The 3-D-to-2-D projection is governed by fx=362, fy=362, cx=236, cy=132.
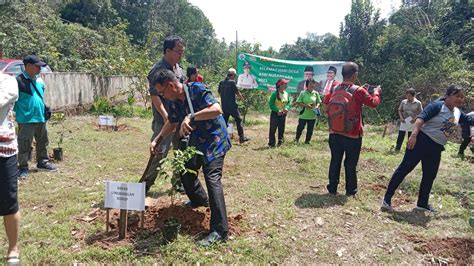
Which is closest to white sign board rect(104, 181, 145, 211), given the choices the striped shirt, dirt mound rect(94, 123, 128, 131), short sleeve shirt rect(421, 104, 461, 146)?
the striped shirt

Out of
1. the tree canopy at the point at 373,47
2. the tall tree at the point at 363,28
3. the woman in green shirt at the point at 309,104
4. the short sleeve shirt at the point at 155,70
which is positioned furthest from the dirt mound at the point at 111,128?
the tall tree at the point at 363,28

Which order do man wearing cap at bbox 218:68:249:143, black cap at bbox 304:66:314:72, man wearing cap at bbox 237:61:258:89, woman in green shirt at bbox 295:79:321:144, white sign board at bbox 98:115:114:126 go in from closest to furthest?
woman in green shirt at bbox 295:79:321:144 → man wearing cap at bbox 218:68:249:143 → white sign board at bbox 98:115:114:126 → man wearing cap at bbox 237:61:258:89 → black cap at bbox 304:66:314:72

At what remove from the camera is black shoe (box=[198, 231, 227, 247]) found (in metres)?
3.28

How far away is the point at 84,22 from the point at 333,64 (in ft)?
81.0

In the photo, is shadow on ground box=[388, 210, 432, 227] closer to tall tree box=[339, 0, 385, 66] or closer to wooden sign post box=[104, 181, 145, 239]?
wooden sign post box=[104, 181, 145, 239]

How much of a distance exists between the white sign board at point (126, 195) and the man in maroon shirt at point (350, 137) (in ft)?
9.13

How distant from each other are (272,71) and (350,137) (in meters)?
8.17

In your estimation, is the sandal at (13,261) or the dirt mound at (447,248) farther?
the dirt mound at (447,248)

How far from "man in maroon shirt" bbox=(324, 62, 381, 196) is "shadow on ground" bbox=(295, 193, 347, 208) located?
0.52 feet

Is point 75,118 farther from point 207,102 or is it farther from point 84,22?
point 84,22

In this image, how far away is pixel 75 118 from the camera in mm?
10852

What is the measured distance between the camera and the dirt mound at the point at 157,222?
3441 mm

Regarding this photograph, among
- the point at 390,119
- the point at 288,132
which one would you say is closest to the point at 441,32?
the point at 390,119

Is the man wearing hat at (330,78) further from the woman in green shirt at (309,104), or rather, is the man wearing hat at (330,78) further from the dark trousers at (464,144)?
the dark trousers at (464,144)
